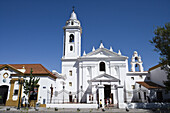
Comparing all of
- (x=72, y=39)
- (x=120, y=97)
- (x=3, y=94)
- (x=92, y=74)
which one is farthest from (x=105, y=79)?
(x=3, y=94)

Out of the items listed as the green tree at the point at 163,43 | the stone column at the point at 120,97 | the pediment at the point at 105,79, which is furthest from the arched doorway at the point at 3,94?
the green tree at the point at 163,43

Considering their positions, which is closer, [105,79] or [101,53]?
[105,79]

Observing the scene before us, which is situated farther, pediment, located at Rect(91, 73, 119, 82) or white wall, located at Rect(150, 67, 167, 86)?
pediment, located at Rect(91, 73, 119, 82)

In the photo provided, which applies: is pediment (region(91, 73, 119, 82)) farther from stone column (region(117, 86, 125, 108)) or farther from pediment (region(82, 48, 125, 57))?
stone column (region(117, 86, 125, 108))

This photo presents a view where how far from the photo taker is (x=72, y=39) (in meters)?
34.4

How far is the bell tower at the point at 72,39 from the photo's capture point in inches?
1300

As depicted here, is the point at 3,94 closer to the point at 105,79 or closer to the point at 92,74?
the point at 92,74

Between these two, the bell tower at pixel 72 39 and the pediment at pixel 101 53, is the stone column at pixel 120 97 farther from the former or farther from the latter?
the bell tower at pixel 72 39

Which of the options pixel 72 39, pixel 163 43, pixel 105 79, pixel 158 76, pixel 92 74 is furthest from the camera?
pixel 72 39

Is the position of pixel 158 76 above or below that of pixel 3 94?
above

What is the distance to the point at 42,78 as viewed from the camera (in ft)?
71.3

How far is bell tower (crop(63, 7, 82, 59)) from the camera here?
33031 mm

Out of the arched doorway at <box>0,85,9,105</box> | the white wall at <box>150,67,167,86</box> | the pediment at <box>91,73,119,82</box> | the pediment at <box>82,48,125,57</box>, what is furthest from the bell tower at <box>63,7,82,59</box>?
the white wall at <box>150,67,167,86</box>

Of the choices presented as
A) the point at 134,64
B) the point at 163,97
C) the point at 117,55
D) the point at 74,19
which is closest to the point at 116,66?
the point at 117,55
